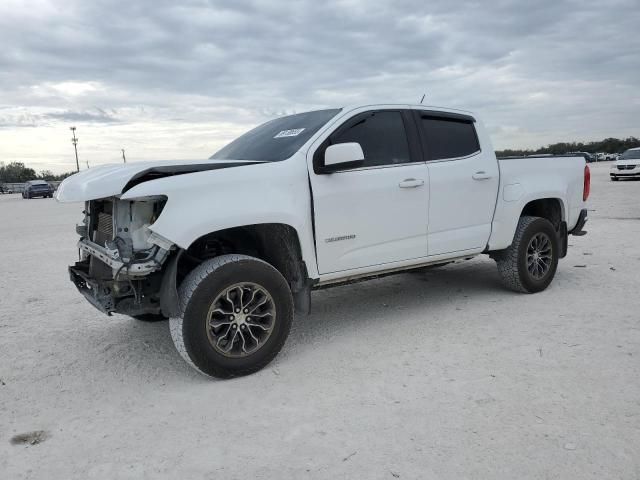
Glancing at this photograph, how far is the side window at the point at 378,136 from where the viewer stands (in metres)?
4.62

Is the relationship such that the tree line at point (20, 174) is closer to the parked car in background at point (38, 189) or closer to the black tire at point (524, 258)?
the parked car in background at point (38, 189)

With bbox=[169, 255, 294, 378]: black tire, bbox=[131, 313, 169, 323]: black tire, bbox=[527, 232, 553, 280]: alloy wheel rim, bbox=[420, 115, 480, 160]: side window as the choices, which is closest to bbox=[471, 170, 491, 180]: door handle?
bbox=[420, 115, 480, 160]: side window

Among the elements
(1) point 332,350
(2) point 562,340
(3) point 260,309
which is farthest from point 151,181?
(2) point 562,340

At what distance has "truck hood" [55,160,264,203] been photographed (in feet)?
11.8

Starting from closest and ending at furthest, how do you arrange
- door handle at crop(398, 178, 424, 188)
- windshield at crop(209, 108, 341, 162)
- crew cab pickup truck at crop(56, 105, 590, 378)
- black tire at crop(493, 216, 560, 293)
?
crew cab pickup truck at crop(56, 105, 590, 378) < windshield at crop(209, 108, 341, 162) < door handle at crop(398, 178, 424, 188) < black tire at crop(493, 216, 560, 293)

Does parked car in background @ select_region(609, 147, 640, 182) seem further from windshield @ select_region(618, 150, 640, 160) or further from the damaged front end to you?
the damaged front end

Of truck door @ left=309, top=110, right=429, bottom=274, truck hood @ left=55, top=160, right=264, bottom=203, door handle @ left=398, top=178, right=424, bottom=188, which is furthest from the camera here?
door handle @ left=398, top=178, right=424, bottom=188

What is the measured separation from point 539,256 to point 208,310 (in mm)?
3823

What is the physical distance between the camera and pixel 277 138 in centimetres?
478

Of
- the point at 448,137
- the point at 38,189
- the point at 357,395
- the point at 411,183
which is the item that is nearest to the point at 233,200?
the point at 357,395

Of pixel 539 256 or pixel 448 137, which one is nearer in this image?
pixel 448 137

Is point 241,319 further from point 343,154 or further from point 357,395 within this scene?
point 343,154

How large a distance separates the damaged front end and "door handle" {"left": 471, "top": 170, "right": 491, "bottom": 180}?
2959mm

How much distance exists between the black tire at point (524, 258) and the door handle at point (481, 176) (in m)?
0.76
